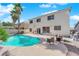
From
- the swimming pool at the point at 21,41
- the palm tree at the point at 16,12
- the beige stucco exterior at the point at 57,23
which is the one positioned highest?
the palm tree at the point at 16,12

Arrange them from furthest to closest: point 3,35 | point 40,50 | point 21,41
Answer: point 21,41 → point 3,35 → point 40,50

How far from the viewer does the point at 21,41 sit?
6367 millimetres

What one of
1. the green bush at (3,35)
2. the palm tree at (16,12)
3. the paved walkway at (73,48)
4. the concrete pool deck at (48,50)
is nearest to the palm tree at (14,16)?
the palm tree at (16,12)

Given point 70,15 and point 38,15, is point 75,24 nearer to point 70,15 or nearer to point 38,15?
point 70,15

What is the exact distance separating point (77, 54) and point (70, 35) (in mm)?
634

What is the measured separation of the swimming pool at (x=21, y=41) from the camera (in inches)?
248

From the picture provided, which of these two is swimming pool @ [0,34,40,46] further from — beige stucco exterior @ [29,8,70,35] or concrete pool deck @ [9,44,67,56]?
beige stucco exterior @ [29,8,70,35]

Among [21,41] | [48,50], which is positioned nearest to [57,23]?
[48,50]

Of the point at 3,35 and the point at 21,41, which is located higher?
the point at 3,35

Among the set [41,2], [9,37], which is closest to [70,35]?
[41,2]

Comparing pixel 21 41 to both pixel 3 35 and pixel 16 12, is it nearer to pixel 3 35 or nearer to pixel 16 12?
pixel 3 35

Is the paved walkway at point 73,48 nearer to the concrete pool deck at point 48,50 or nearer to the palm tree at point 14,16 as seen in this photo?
the concrete pool deck at point 48,50

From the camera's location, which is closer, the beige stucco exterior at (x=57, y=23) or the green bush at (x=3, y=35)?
the green bush at (x=3, y=35)

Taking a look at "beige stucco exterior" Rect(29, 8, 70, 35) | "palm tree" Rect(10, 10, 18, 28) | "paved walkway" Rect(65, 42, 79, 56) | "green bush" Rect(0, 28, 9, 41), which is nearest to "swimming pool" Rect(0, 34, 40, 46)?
"green bush" Rect(0, 28, 9, 41)
